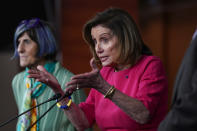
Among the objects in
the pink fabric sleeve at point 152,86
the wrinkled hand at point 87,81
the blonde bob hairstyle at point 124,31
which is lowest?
the pink fabric sleeve at point 152,86

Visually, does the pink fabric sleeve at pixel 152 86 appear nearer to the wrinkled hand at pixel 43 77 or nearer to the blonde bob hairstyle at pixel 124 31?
the blonde bob hairstyle at pixel 124 31

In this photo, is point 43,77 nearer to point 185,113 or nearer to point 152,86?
point 152,86

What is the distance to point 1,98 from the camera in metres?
3.15

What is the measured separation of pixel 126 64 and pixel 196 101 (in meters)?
0.82

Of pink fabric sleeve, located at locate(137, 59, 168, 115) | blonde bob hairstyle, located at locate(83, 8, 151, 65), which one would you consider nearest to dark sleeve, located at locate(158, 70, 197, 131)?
pink fabric sleeve, located at locate(137, 59, 168, 115)

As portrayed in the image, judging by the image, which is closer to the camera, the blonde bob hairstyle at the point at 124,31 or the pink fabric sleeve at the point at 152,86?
the pink fabric sleeve at the point at 152,86

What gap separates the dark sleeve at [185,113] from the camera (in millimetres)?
961

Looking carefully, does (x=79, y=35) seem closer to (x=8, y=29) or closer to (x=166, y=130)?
(x=8, y=29)

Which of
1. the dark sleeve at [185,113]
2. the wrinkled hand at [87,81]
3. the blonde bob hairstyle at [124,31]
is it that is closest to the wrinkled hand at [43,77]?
the wrinkled hand at [87,81]

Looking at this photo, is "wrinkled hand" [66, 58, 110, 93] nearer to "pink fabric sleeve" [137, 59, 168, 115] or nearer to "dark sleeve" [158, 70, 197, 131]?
"pink fabric sleeve" [137, 59, 168, 115]

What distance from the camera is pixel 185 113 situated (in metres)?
0.97

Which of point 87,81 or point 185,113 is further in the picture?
point 87,81

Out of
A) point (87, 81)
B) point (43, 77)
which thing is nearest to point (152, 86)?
point (87, 81)

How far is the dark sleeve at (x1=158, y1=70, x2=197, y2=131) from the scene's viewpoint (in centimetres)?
96
